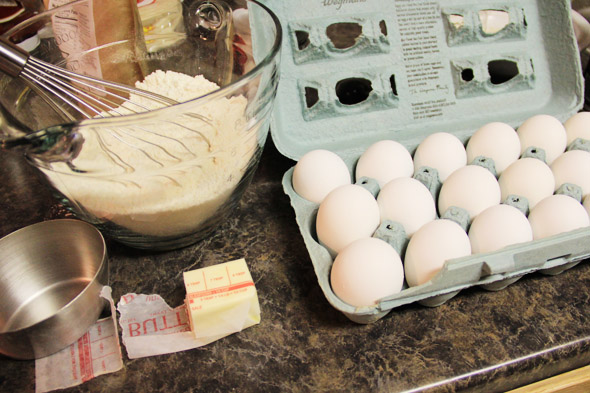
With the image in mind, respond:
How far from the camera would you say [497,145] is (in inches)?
29.4

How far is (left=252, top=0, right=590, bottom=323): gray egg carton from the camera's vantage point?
0.78 m

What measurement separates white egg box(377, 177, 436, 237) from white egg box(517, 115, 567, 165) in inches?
10.1

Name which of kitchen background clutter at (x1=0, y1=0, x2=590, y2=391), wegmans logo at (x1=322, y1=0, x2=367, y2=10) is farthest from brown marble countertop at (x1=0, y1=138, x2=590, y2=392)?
wegmans logo at (x1=322, y1=0, x2=367, y2=10)

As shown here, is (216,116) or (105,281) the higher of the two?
(216,116)

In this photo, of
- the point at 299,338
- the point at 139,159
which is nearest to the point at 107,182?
the point at 139,159

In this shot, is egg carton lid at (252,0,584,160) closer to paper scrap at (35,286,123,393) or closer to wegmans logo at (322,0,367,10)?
wegmans logo at (322,0,367,10)

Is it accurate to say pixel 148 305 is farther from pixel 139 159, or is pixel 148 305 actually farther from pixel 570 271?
pixel 570 271

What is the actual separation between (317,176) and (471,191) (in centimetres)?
22

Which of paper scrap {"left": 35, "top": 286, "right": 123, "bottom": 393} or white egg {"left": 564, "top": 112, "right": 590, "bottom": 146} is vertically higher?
white egg {"left": 564, "top": 112, "right": 590, "bottom": 146}

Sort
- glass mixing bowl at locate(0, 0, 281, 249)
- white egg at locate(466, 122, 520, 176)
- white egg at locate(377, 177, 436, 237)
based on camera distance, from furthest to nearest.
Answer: white egg at locate(466, 122, 520, 176) < white egg at locate(377, 177, 436, 237) < glass mixing bowl at locate(0, 0, 281, 249)

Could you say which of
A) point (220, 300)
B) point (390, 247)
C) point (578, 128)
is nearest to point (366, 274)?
point (390, 247)

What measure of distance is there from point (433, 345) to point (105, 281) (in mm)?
420

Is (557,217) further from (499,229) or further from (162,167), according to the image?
(162,167)

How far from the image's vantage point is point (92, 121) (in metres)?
0.47
